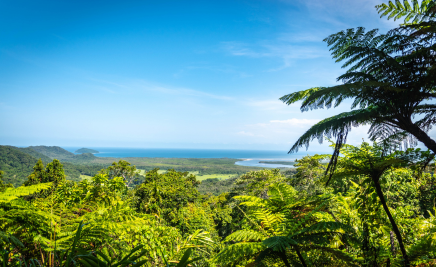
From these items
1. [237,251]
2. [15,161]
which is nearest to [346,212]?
[237,251]

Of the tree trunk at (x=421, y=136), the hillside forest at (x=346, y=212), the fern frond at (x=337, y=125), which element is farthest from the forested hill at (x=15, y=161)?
the tree trunk at (x=421, y=136)

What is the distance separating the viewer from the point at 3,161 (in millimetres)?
80562

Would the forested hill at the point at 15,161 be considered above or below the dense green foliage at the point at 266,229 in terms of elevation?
below

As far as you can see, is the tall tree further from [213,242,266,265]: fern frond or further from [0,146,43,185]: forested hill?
[0,146,43,185]: forested hill

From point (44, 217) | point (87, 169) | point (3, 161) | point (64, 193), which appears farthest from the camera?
point (87, 169)

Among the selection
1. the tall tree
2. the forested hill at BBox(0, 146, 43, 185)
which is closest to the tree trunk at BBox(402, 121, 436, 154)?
the tall tree

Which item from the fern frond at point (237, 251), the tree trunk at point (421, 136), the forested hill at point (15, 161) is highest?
the tree trunk at point (421, 136)

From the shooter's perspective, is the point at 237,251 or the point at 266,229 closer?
the point at 237,251

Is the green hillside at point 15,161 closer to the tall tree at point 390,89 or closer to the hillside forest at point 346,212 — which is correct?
the hillside forest at point 346,212

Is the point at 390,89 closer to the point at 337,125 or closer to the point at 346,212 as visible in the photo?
the point at 337,125

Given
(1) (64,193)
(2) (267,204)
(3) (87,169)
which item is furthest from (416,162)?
(3) (87,169)

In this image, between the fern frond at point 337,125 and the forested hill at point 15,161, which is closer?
the fern frond at point 337,125

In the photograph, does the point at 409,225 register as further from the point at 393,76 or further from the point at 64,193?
the point at 64,193

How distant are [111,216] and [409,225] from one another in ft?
14.1
